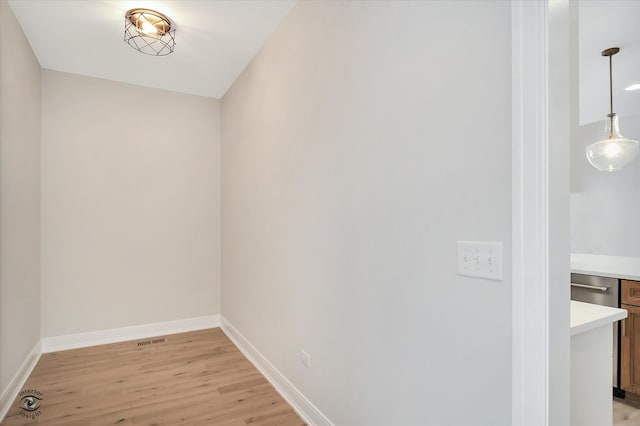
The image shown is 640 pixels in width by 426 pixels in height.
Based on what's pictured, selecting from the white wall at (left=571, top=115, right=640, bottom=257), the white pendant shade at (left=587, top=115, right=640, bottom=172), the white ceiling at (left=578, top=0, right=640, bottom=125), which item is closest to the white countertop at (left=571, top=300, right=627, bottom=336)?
the white ceiling at (left=578, top=0, right=640, bottom=125)

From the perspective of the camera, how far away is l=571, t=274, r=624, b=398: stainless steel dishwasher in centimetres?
272

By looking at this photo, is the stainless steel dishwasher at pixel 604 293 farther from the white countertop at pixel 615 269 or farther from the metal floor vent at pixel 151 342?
the metal floor vent at pixel 151 342

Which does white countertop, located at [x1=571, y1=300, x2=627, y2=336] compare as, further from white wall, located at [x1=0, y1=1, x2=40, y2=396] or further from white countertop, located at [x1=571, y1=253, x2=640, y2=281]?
white wall, located at [x1=0, y1=1, x2=40, y2=396]

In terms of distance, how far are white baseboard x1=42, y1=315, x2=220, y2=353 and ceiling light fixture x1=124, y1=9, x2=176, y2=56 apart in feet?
8.87

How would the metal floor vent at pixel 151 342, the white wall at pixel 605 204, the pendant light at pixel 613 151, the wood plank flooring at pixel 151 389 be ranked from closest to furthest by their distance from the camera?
the wood plank flooring at pixel 151 389
the pendant light at pixel 613 151
the metal floor vent at pixel 151 342
the white wall at pixel 605 204

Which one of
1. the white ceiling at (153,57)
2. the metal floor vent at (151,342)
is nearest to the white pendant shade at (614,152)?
the white ceiling at (153,57)

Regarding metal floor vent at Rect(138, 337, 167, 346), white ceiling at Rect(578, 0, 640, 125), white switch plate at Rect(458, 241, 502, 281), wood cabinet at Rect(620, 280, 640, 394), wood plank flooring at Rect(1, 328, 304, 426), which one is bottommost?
metal floor vent at Rect(138, 337, 167, 346)

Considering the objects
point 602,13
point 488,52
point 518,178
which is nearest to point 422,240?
point 518,178

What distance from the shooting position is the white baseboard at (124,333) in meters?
3.38

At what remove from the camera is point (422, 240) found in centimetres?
139

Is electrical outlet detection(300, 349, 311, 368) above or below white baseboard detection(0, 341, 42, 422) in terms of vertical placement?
above

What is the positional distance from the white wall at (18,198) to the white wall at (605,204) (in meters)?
4.76

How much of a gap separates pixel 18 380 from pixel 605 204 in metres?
5.83

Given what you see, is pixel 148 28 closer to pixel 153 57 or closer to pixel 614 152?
pixel 153 57
